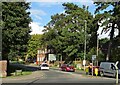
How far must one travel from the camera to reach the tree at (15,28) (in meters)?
45.3

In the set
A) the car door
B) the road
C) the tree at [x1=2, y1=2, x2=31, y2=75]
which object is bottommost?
the road

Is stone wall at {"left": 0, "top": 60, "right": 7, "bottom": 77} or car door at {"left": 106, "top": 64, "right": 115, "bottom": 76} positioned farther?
car door at {"left": 106, "top": 64, "right": 115, "bottom": 76}

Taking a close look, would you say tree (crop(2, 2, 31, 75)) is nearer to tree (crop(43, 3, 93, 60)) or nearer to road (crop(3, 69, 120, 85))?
road (crop(3, 69, 120, 85))

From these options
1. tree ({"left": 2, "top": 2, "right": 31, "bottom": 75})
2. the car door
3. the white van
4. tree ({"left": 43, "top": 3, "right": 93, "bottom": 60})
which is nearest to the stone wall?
tree ({"left": 2, "top": 2, "right": 31, "bottom": 75})

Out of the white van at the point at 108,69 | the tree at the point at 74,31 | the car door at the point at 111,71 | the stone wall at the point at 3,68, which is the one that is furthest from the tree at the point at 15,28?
the tree at the point at 74,31

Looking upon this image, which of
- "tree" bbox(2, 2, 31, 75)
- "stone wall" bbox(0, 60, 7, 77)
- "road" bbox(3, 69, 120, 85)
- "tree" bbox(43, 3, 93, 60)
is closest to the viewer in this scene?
"road" bbox(3, 69, 120, 85)

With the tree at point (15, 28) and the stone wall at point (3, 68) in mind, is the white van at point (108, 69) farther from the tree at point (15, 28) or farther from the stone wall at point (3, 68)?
the stone wall at point (3, 68)

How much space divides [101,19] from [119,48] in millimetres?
6866

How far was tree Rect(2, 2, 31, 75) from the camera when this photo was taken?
149 ft

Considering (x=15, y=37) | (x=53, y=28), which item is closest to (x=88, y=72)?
(x=15, y=37)

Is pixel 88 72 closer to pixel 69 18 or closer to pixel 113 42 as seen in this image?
pixel 113 42

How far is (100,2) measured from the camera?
6372 cm

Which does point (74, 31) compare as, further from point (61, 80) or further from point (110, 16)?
point (61, 80)

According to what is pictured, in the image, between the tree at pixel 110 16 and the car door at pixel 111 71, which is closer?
the car door at pixel 111 71
